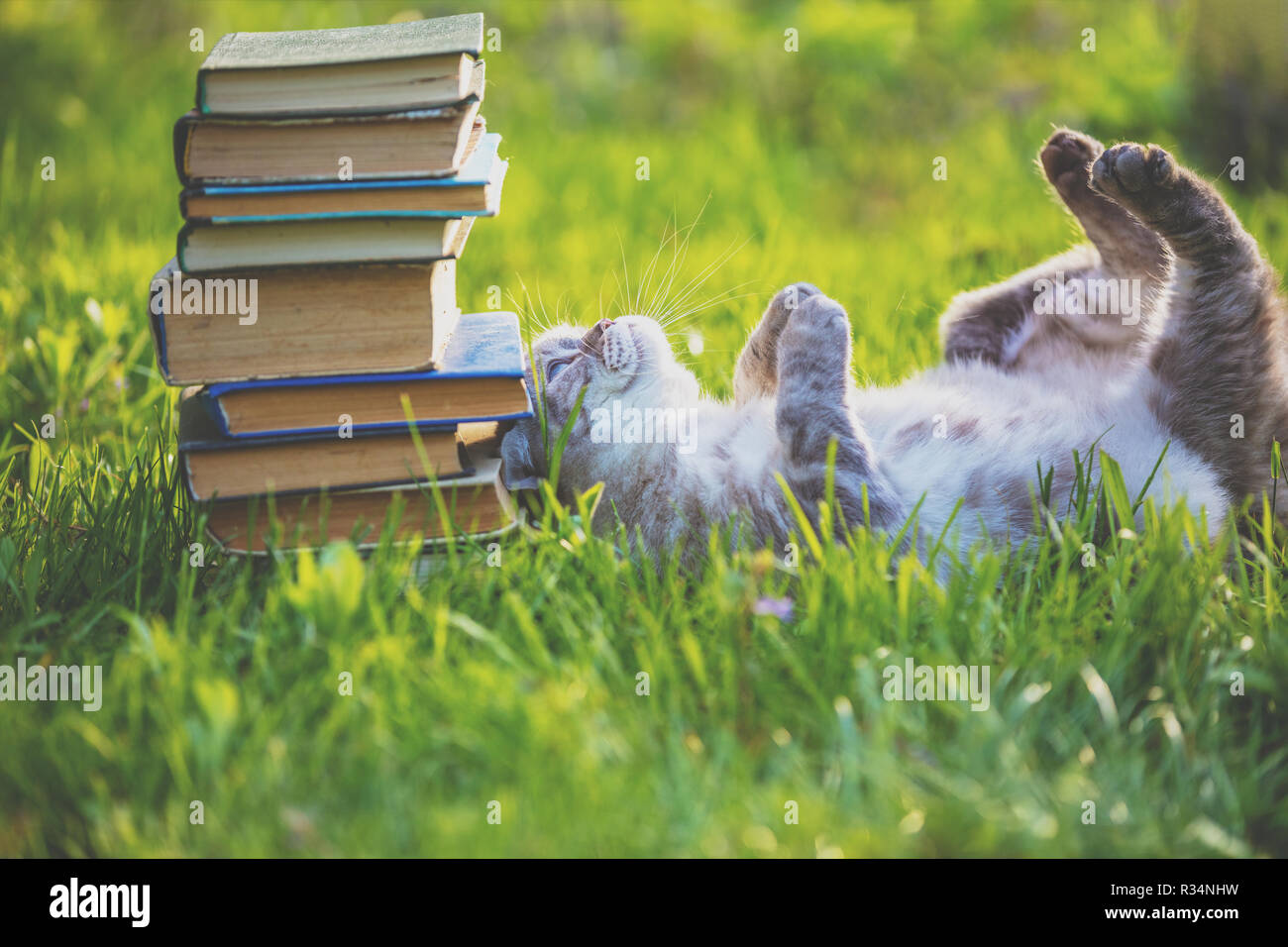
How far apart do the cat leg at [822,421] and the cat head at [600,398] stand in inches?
11.6

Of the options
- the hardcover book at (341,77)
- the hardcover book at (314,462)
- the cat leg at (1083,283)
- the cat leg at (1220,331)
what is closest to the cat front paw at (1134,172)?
the cat leg at (1220,331)

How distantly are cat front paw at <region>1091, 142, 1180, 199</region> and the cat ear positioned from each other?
1.36 meters

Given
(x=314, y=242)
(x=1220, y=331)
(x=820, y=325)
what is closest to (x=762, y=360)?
(x=820, y=325)

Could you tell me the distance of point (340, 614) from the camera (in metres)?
1.84

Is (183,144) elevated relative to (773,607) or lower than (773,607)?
elevated

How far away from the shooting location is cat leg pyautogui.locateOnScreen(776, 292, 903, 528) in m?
2.29

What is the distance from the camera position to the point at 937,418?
2.57 metres

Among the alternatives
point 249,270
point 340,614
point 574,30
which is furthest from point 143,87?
point 340,614

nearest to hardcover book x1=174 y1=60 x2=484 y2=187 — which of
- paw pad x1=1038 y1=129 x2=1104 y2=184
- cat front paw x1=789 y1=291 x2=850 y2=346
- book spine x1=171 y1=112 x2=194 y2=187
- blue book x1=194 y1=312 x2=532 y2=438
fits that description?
book spine x1=171 y1=112 x2=194 y2=187

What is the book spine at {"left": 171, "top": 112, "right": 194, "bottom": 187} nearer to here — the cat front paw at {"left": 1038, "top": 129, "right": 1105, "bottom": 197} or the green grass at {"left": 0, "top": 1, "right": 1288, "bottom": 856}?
the green grass at {"left": 0, "top": 1, "right": 1288, "bottom": 856}

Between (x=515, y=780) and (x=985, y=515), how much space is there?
1240mm

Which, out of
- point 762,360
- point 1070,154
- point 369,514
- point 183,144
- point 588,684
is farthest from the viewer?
point 1070,154

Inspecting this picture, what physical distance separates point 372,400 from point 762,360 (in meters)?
0.99

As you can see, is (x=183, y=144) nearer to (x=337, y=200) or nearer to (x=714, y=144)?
(x=337, y=200)
